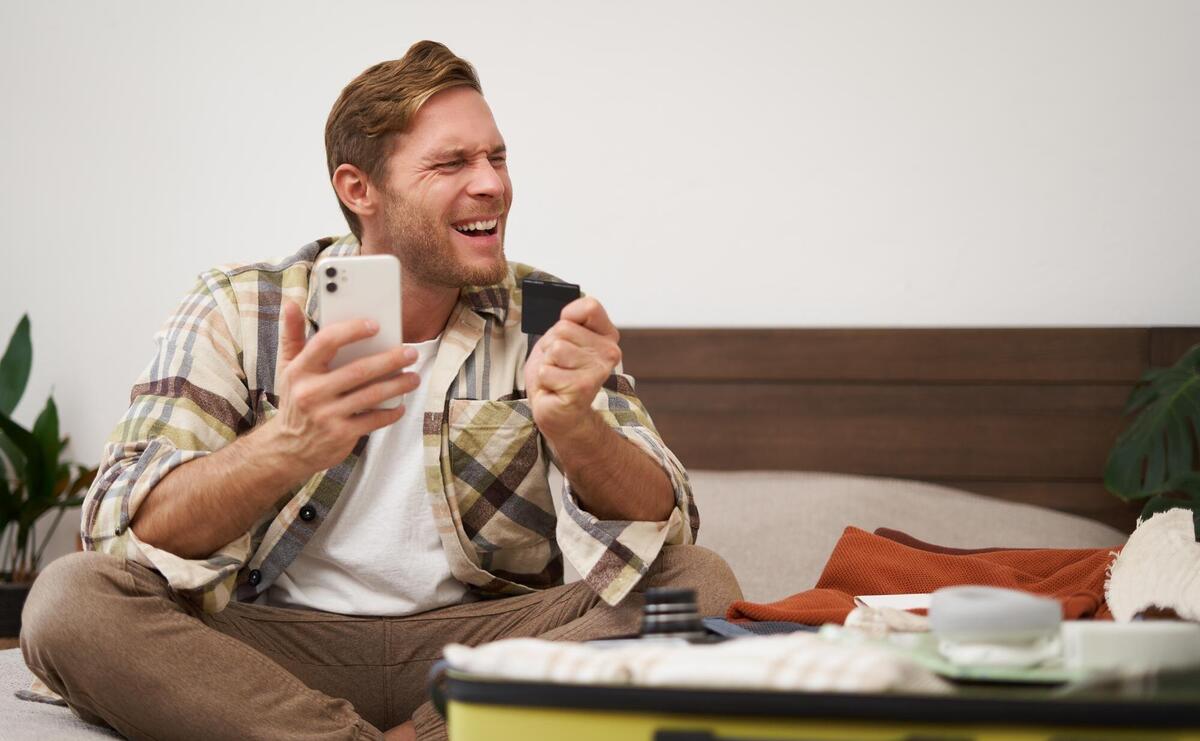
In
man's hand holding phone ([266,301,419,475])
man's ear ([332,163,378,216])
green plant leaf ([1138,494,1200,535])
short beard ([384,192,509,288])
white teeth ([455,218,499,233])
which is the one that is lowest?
green plant leaf ([1138,494,1200,535])

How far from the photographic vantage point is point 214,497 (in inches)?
52.6

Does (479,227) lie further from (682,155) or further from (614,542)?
(682,155)

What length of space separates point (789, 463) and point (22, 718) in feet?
4.98

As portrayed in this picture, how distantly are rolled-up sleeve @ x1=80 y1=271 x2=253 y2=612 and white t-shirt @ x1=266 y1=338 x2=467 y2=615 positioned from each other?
15 centimetres

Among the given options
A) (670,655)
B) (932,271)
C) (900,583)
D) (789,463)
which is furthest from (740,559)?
(670,655)

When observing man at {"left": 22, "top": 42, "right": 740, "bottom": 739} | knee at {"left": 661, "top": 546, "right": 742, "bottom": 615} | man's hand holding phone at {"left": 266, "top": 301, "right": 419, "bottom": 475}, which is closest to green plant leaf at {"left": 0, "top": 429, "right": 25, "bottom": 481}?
man at {"left": 22, "top": 42, "right": 740, "bottom": 739}

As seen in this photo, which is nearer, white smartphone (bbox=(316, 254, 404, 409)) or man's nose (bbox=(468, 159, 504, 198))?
white smartphone (bbox=(316, 254, 404, 409))

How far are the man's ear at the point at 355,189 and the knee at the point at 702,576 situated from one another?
0.65 m

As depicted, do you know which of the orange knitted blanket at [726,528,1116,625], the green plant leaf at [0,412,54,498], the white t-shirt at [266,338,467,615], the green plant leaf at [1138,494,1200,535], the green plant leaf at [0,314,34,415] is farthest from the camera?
the green plant leaf at [0,314,34,415]

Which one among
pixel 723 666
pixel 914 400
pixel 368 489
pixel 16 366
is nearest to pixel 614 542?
pixel 368 489

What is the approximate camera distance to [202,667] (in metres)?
1.28

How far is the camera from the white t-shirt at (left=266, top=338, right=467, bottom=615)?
155 centimetres

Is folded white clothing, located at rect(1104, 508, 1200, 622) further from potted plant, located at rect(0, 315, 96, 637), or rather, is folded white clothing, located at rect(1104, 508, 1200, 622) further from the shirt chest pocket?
potted plant, located at rect(0, 315, 96, 637)

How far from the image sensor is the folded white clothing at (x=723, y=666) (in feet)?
2.40
